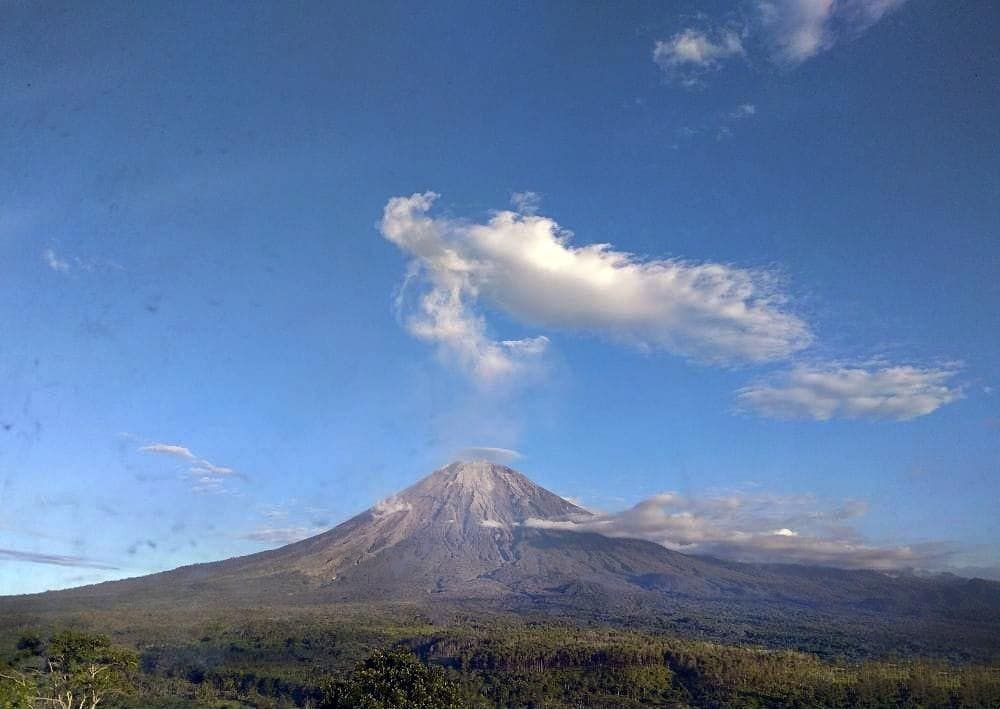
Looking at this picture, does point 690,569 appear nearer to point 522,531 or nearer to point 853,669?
point 522,531

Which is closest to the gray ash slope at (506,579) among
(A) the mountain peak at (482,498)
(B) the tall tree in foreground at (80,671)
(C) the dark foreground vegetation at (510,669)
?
(A) the mountain peak at (482,498)

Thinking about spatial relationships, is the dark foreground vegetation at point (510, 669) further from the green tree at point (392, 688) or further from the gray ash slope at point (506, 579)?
the gray ash slope at point (506, 579)

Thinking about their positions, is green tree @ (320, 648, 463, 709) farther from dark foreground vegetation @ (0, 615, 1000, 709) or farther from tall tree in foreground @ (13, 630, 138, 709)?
dark foreground vegetation @ (0, 615, 1000, 709)

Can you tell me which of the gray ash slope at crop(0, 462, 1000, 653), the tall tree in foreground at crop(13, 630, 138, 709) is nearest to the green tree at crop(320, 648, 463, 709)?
the tall tree in foreground at crop(13, 630, 138, 709)

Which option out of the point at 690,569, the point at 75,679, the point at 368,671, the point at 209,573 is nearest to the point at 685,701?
the point at 368,671

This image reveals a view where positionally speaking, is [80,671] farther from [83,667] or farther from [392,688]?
[392,688]
